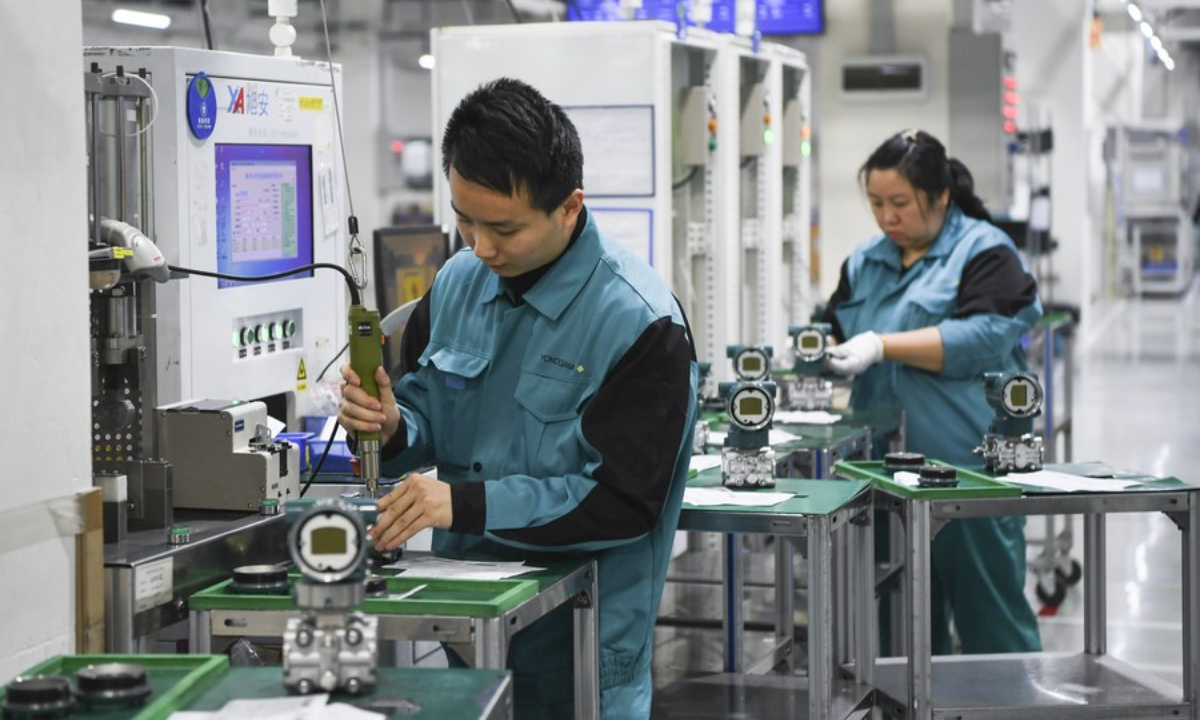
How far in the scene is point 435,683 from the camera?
2.07m

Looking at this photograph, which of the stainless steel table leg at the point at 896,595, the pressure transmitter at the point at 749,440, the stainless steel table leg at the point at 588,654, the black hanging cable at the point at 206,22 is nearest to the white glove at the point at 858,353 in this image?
the stainless steel table leg at the point at 896,595

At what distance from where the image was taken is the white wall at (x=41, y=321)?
2.45m

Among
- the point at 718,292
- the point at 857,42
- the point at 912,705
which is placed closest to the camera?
the point at 912,705

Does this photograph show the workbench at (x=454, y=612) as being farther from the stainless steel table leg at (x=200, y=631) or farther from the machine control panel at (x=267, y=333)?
the machine control panel at (x=267, y=333)

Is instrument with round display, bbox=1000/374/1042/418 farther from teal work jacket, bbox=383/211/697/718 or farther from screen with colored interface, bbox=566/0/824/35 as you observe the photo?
screen with colored interface, bbox=566/0/824/35

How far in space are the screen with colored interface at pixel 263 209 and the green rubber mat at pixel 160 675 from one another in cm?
164

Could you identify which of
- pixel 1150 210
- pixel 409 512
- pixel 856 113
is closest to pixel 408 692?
pixel 409 512

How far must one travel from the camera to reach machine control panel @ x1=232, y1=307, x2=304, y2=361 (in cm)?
377

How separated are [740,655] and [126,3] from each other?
12.1m

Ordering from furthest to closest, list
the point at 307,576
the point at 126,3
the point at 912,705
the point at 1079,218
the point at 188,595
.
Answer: the point at 126,3 < the point at 1079,218 < the point at 912,705 < the point at 188,595 < the point at 307,576

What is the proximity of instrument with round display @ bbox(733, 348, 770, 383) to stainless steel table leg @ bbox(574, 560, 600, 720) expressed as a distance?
2.12m

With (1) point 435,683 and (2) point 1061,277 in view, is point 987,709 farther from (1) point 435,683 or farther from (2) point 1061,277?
(2) point 1061,277

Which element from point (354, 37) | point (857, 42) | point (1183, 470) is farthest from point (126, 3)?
point (1183, 470)

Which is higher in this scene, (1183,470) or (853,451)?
(853,451)
